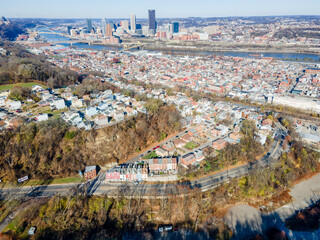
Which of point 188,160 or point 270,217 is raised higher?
point 188,160

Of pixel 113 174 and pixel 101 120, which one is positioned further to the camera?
pixel 101 120

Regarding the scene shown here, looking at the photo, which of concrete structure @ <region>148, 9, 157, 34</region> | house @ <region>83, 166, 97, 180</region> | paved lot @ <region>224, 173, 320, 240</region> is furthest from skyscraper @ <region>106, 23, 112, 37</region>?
paved lot @ <region>224, 173, 320, 240</region>

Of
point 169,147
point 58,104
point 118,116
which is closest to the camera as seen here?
point 169,147

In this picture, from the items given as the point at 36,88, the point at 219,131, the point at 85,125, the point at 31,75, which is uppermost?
the point at 31,75

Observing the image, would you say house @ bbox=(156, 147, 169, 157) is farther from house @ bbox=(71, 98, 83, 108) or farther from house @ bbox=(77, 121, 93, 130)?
house @ bbox=(71, 98, 83, 108)

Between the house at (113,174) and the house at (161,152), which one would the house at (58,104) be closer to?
the house at (113,174)

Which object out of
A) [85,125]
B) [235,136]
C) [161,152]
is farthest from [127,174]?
[235,136]

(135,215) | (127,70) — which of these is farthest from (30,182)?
(127,70)

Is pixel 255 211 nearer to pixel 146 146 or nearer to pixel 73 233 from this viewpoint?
pixel 146 146

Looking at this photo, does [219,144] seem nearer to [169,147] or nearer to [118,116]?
[169,147]
